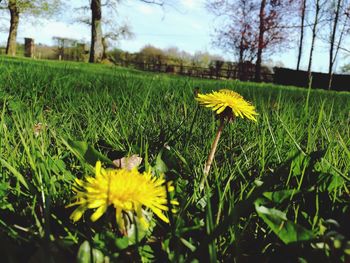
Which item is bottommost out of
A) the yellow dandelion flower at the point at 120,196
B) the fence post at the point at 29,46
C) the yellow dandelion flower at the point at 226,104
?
the yellow dandelion flower at the point at 120,196

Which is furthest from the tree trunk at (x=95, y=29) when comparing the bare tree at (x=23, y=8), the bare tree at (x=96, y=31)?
the bare tree at (x=23, y=8)

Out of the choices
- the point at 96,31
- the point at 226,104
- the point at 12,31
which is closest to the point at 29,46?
the point at 12,31

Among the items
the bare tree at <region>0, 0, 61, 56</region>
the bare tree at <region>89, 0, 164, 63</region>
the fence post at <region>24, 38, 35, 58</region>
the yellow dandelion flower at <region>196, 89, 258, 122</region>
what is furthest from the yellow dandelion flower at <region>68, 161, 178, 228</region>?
the fence post at <region>24, 38, 35, 58</region>

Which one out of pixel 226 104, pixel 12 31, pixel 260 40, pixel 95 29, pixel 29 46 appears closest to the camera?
pixel 226 104

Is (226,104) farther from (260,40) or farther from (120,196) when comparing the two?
(260,40)

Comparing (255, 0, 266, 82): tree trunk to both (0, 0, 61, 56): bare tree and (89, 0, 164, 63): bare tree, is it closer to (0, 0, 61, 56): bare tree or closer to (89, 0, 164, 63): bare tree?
A: (89, 0, 164, 63): bare tree

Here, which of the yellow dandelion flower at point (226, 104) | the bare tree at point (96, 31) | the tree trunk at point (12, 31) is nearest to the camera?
the yellow dandelion flower at point (226, 104)

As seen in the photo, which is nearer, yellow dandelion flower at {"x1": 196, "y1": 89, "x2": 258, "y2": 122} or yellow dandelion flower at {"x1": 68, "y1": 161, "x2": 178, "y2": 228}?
yellow dandelion flower at {"x1": 68, "y1": 161, "x2": 178, "y2": 228}

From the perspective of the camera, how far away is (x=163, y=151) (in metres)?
0.87

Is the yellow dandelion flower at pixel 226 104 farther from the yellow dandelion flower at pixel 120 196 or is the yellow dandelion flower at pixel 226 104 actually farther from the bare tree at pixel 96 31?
the bare tree at pixel 96 31

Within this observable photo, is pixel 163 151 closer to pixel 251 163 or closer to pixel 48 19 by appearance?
pixel 251 163

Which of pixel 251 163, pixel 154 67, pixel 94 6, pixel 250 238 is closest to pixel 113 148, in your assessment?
pixel 251 163

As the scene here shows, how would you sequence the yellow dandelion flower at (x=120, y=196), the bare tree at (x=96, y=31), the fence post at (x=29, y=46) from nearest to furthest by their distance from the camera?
1. the yellow dandelion flower at (x=120, y=196)
2. the bare tree at (x=96, y=31)
3. the fence post at (x=29, y=46)

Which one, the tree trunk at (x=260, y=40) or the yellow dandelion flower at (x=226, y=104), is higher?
the tree trunk at (x=260, y=40)
